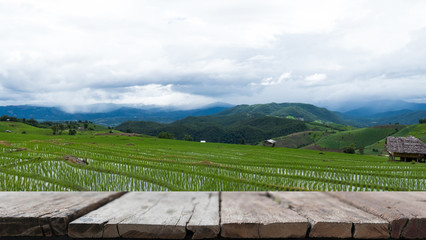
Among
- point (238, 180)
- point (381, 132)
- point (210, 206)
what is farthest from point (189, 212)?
point (381, 132)

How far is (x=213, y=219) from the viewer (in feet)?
6.78

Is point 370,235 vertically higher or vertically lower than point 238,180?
higher

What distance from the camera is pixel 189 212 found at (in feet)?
7.37

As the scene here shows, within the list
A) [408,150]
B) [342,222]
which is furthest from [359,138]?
[342,222]

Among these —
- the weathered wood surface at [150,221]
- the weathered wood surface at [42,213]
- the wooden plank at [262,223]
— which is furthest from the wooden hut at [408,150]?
the weathered wood surface at [42,213]

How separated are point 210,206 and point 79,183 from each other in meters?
5.58

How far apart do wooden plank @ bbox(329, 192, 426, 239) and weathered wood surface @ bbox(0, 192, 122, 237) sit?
9.08ft

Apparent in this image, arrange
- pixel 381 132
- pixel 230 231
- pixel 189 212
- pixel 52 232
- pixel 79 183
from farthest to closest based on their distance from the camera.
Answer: pixel 381 132, pixel 79 183, pixel 189 212, pixel 52 232, pixel 230 231

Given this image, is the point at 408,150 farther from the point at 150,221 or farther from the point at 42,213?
the point at 42,213

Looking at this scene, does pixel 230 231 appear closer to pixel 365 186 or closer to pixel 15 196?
pixel 15 196

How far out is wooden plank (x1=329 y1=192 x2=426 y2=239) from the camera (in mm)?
2053

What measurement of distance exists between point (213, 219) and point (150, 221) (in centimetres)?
54

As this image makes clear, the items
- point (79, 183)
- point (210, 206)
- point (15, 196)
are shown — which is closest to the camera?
point (210, 206)

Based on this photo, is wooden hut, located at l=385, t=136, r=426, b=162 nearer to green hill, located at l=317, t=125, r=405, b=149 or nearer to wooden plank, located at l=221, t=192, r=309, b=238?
wooden plank, located at l=221, t=192, r=309, b=238
